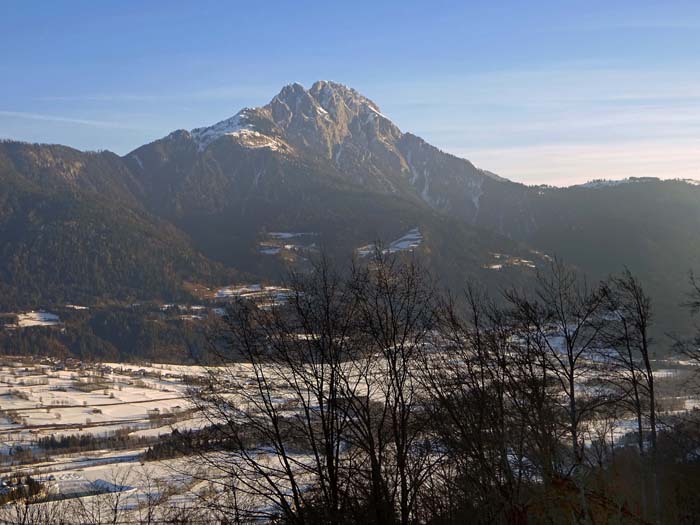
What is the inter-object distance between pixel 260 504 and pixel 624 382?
8.89 m

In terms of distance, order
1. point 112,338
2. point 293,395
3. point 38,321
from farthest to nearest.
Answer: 1. point 38,321
2. point 112,338
3. point 293,395

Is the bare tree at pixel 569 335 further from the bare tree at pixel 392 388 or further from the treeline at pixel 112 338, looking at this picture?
the treeline at pixel 112 338

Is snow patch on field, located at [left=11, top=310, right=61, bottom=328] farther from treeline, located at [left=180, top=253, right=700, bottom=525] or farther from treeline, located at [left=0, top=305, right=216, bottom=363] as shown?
treeline, located at [left=180, top=253, right=700, bottom=525]

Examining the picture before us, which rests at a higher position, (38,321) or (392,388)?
(392,388)

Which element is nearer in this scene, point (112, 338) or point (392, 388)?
point (392, 388)

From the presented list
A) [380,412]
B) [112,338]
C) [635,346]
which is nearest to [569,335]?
[635,346]

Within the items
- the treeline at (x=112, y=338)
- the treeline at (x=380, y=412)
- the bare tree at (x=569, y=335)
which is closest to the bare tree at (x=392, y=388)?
the treeline at (x=380, y=412)

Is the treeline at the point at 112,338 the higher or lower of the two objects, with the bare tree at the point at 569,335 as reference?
lower

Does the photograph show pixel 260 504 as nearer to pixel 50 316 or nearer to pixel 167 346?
pixel 167 346

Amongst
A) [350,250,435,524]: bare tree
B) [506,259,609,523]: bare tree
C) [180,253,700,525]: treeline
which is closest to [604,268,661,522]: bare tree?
[180,253,700,525]: treeline

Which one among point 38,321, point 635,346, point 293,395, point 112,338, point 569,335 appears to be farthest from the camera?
point 38,321

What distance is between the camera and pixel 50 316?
200 meters

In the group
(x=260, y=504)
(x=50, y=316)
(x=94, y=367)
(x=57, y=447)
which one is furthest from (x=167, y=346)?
(x=260, y=504)

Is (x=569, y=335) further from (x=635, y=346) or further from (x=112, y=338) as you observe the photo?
(x=112, y=338)
